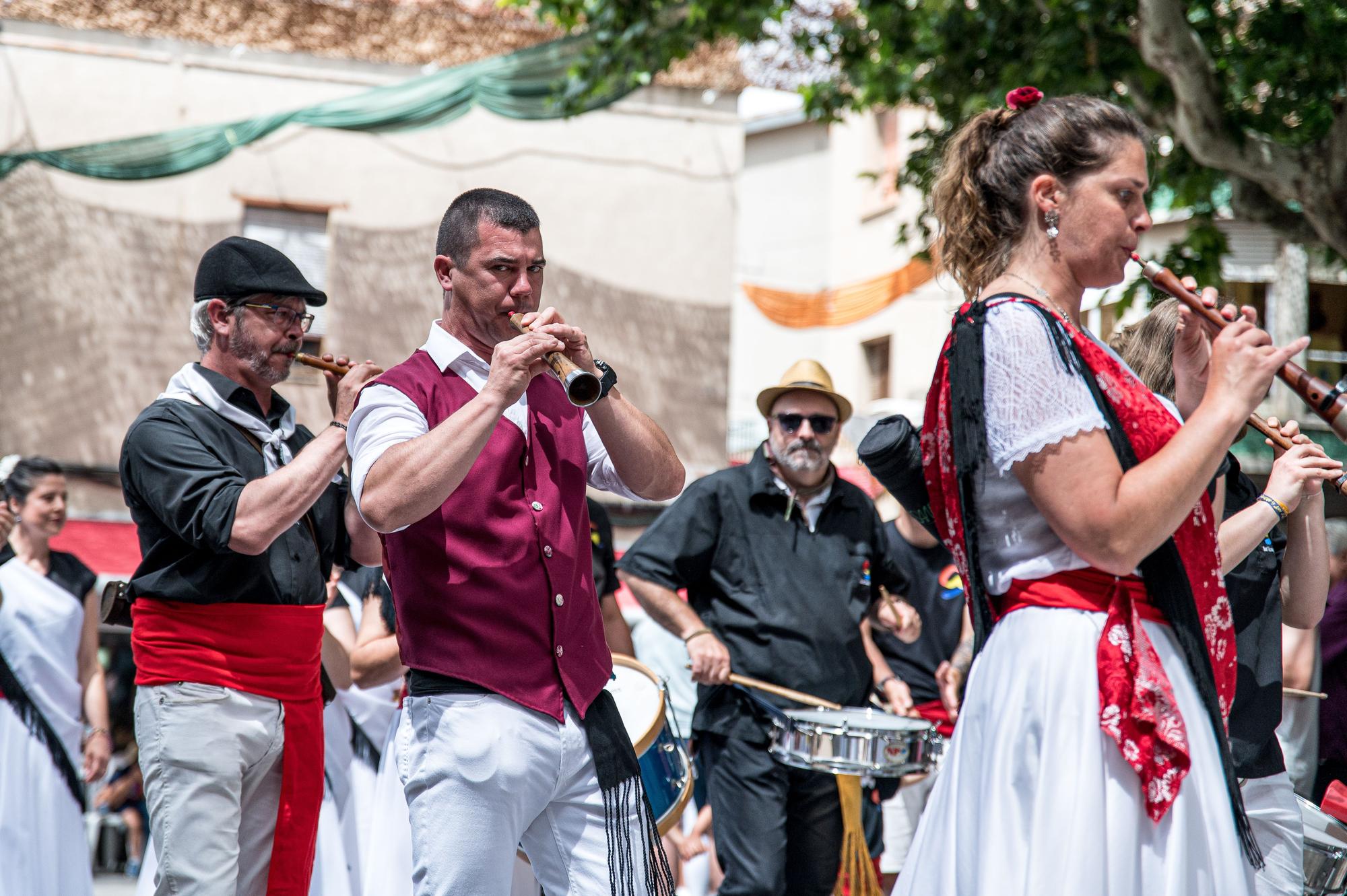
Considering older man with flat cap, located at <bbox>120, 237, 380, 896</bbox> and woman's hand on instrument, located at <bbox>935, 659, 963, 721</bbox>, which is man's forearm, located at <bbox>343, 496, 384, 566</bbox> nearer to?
older man with flat cap, located at <bbox>120, 237, 380, 896</bbox>

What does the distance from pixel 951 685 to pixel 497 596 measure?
415cm

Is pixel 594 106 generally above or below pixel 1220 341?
above

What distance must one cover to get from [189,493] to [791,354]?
21.5m

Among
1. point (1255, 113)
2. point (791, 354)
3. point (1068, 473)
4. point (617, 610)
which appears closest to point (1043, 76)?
point (1255, 113)

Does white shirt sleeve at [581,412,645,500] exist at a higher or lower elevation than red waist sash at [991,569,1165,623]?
higher

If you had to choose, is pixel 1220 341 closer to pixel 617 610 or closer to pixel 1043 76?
pixel 617 610

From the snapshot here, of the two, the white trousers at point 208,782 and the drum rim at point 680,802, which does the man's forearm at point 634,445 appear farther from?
the drum rim at point 680,802

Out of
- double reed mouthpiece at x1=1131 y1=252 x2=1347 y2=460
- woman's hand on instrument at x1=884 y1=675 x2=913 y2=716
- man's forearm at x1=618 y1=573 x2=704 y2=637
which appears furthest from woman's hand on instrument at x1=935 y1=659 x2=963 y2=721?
double reed mouthpiece at x1=1131 y1=252 x2=1347 y2=460

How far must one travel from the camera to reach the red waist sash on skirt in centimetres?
246

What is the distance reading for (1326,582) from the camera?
4.69 m

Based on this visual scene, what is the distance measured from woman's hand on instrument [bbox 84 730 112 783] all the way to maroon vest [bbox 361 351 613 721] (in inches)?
159

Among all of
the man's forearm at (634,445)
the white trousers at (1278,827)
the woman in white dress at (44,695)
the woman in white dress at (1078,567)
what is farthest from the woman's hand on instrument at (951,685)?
the woman in white dress at (1078,567)

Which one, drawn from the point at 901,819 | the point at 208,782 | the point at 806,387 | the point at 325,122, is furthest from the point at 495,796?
the point at 325,122

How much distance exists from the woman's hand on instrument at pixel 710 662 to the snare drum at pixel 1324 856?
6.89 ft
